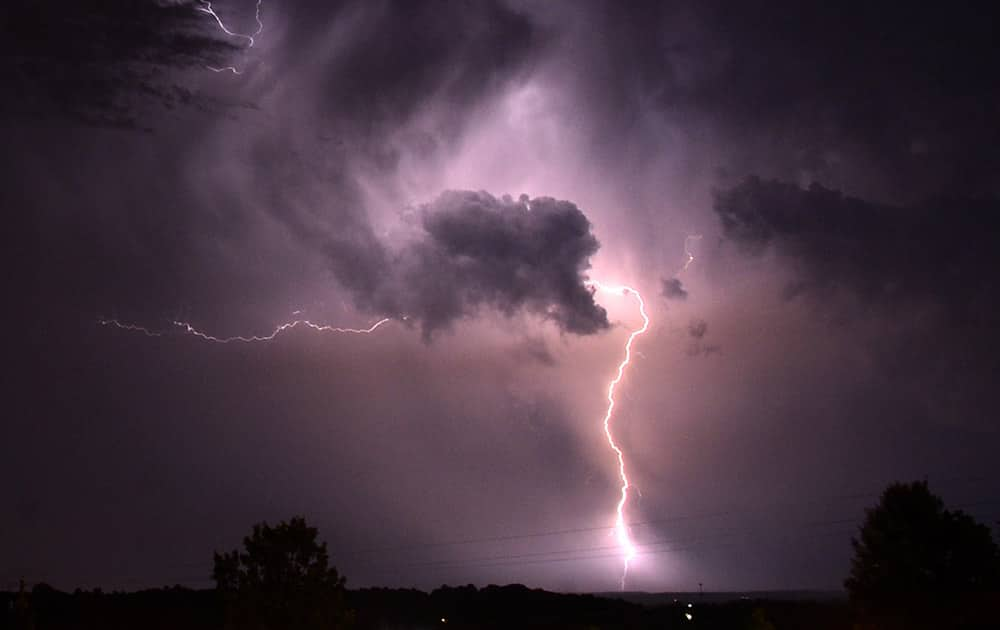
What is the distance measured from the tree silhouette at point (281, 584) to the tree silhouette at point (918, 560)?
56.9 ft

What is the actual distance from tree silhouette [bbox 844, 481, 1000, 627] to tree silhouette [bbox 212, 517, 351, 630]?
56.9 feet

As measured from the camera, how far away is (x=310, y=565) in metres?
25.2

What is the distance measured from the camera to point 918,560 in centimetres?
3008

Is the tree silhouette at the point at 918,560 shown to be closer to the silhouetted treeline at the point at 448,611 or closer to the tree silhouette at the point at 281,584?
the silhouetted treeline at the point at 448,611

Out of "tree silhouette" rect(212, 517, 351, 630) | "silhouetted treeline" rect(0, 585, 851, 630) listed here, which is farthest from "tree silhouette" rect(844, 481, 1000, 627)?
"tree silhouette" rect(212, 517, 351, 630)

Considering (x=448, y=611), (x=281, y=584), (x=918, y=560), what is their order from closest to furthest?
(x=281, y=584)
(x=918, y=560)
(x=448, y=611)

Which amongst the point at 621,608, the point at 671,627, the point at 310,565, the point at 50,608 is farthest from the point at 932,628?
the point at 621,608

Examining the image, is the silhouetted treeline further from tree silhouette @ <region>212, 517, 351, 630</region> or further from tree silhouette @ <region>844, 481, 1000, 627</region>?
tree silhouette @ <region>212, 517, 351, 630</region>

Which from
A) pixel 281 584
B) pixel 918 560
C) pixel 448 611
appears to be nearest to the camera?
pixel 281 584

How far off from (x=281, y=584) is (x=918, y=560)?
2034cm

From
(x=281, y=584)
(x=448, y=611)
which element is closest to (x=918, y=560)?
(x=281, y=584)

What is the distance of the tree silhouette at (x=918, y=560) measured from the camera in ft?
95.4

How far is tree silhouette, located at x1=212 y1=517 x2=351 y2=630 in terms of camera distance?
24.3m

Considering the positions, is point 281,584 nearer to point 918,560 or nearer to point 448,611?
point 918,560
